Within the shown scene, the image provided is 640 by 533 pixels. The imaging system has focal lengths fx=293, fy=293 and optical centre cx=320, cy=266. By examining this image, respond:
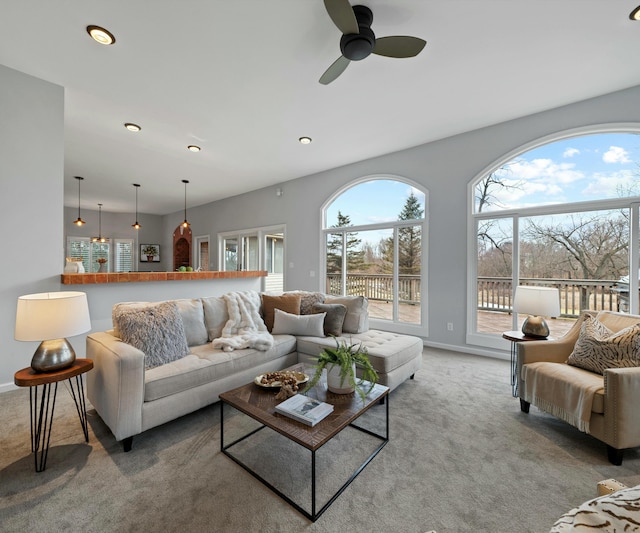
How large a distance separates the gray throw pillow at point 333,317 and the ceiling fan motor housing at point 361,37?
2319mm

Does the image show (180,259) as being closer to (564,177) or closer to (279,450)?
(279,450)

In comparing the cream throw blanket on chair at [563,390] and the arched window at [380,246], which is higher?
the arched window at [380,246]

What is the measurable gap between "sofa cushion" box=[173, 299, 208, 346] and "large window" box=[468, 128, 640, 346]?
131 inches

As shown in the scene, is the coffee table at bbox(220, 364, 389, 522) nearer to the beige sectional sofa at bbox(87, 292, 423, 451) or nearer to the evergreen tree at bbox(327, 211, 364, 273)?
the beige sectional sofa at bbox(87, 292, 423, 451)

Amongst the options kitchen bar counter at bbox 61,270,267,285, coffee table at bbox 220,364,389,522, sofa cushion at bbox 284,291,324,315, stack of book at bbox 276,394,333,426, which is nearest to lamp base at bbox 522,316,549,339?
coffee table at bbox 220,364,389,522

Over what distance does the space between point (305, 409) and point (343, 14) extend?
2.36 m

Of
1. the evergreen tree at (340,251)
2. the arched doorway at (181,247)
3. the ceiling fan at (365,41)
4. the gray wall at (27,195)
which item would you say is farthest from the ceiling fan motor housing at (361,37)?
Answer: the arched doorway at (181,247)

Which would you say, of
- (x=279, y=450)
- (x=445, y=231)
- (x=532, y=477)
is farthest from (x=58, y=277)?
(x=445, y=231)

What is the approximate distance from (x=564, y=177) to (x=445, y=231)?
1398 mm

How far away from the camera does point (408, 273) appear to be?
4578 mm

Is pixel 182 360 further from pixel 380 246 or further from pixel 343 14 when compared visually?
pixel 380 246

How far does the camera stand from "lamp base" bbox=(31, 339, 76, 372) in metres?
1.75

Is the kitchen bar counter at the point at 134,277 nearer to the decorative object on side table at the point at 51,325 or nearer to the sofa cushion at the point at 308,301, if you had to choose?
the decorative object on side table at the point at 51,325

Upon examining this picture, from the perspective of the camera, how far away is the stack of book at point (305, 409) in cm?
153
